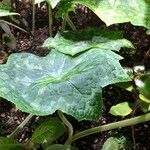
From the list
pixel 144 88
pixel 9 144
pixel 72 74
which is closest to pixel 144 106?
pixel 144 88

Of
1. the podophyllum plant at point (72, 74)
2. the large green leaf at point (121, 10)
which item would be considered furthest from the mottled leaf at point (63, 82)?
the large green leaf at point (121, 10)

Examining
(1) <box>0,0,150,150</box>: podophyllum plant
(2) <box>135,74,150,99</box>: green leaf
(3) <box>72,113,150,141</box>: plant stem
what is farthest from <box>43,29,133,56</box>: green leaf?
(3) <box>72,113,150,141</box>: plant stem

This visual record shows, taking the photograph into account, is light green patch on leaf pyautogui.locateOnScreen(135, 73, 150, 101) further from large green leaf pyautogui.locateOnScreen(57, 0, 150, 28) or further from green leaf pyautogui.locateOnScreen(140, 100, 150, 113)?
large green leaf pyautogui.locateOnScreen(57, 0, 150, 28)

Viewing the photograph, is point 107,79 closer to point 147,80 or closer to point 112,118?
point 147,80

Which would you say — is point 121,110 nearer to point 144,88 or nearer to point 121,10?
point 144,88

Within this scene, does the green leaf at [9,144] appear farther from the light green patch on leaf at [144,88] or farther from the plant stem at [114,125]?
the light green patch on leaf at [144,88]

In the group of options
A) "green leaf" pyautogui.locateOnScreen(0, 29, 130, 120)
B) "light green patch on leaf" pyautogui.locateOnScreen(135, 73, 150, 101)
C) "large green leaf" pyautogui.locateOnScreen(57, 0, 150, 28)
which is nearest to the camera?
"green leaf" pyautogui.locateOnScreen(0, 29, 130, 120)

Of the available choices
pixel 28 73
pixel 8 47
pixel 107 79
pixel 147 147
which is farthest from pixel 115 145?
pixel 8 47
